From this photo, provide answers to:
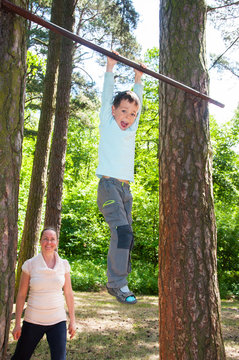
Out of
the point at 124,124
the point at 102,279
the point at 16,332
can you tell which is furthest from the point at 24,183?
the point at 124,124

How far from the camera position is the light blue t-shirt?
9.45 ft

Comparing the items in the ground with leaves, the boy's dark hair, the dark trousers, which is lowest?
the ground with leaves

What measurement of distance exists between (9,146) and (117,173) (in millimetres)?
1059

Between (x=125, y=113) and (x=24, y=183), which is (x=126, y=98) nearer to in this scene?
(x=125, y=113)

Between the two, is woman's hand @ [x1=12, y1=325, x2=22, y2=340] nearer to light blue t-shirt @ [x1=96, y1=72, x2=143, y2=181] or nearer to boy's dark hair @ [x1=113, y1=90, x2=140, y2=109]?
light blue t-shirt @ [x1=96, y1=72, x2=143, y2=181]

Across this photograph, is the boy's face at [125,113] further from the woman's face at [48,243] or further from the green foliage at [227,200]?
the green foliage at [227,200]

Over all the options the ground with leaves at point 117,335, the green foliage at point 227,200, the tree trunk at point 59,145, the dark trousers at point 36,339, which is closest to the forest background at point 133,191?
the green foliage at point 227,200

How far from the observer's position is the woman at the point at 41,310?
2.92 m

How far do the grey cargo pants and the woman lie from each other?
60 centimetres

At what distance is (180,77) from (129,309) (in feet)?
17.7

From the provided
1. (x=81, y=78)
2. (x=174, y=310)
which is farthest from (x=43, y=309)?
(x=81, y=78)

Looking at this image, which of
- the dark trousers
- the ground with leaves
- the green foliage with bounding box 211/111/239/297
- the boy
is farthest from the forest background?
the dark trousers

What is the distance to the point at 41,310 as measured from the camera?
9.69ft

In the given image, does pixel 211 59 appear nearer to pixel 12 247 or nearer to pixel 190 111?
pixel 190 111
